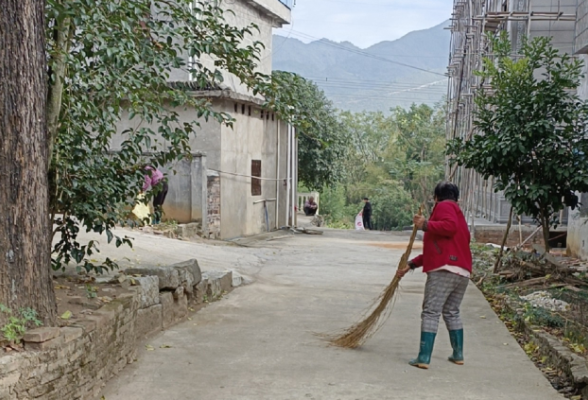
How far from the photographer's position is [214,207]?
655 inches

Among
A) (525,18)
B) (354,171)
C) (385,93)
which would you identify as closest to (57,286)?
(525,18)

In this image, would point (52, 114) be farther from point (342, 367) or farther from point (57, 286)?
point (342, 367)

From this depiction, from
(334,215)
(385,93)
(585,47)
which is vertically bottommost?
(334,215)

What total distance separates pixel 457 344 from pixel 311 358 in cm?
123

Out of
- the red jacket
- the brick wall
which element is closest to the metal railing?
the brick wall

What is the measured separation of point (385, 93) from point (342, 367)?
616ft

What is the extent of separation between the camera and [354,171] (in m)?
48.9

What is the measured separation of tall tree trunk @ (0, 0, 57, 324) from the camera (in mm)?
4441

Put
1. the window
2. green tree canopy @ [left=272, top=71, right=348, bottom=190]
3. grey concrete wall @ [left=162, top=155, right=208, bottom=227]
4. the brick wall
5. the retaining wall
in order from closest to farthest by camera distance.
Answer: the retaining wall
grey concrete wall @ [left=162, top=155, right=208, bottom=227]
the brick wall
the window
green tree canopy @ [left=272, top=71, right=348, bottom=190]

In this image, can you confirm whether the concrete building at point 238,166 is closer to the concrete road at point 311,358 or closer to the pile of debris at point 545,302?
the concrete road at point 311,358

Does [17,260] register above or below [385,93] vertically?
below

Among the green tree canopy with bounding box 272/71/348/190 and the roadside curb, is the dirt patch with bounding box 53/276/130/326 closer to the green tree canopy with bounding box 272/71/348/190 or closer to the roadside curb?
the roadside curb

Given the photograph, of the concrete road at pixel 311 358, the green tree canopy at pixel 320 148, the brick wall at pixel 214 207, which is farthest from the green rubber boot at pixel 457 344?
the green tree canopy at pixel 320 148

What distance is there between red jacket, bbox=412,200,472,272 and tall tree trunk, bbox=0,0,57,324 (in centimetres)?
292
